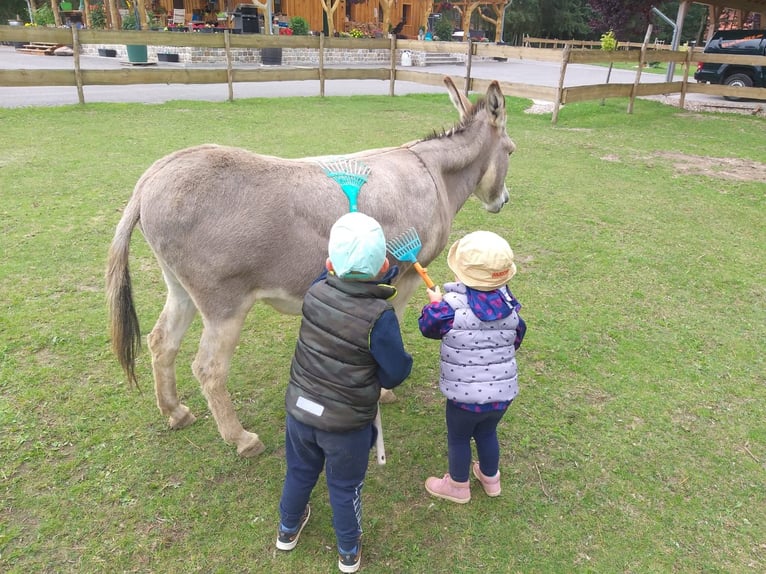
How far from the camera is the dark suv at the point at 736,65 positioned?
16.8 m

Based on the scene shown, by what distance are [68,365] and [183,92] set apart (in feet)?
44.0

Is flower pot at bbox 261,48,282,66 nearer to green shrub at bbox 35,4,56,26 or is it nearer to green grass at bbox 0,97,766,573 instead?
green grass at bbox 0,97,766,573

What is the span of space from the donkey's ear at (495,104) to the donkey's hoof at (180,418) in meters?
2.90

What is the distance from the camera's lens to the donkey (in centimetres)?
271

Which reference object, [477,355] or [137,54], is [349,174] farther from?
[137,54]

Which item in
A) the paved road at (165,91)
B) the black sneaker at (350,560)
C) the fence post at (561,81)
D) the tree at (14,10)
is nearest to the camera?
the black sneaker at (350,560)

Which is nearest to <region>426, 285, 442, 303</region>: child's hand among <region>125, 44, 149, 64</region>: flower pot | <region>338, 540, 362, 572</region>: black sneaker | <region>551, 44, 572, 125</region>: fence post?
<region>338, 540, 362, 572</region>: black sneaker

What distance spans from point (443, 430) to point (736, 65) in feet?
61.2

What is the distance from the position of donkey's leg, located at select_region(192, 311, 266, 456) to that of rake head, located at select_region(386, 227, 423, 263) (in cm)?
90

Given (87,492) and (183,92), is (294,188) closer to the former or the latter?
(87,492)

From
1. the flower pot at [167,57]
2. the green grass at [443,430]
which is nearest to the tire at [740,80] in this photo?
the green grass at [443,430]

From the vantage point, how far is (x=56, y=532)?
258cm

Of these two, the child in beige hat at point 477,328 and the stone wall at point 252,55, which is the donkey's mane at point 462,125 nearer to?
the child in beige hat at point 477,328

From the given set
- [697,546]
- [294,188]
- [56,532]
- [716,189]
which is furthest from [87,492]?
[716,189]
